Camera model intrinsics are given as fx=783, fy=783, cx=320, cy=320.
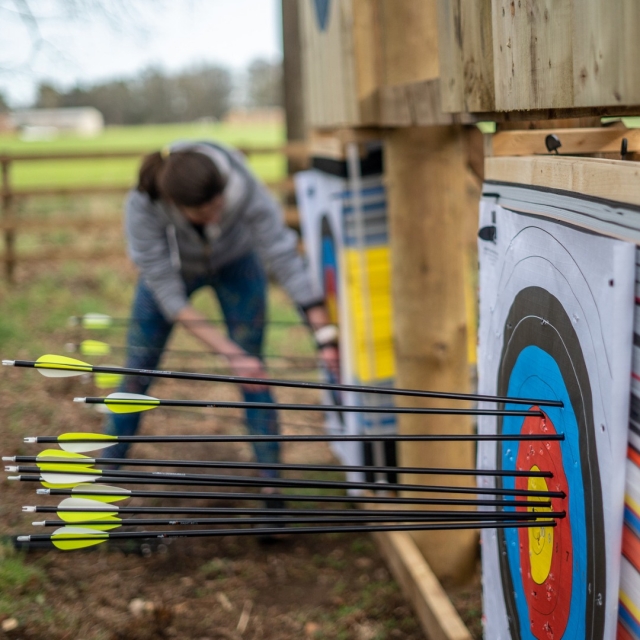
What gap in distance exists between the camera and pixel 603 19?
1.06 m

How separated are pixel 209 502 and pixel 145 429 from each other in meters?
1.10

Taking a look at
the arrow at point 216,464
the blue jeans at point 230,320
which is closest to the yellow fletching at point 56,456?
the arrow at point 216,464

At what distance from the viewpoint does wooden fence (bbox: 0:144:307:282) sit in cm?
789

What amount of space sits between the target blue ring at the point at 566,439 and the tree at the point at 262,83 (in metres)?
22.0

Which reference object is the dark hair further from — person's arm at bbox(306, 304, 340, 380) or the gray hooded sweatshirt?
person's arm at bbox(306, 304, 340, 380)

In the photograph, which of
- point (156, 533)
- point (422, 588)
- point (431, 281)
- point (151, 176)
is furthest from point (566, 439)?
point (151, 176)

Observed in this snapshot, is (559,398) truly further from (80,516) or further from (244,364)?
(244,364)

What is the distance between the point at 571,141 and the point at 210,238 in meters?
2.08

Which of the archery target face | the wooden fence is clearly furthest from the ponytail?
the wooden fence

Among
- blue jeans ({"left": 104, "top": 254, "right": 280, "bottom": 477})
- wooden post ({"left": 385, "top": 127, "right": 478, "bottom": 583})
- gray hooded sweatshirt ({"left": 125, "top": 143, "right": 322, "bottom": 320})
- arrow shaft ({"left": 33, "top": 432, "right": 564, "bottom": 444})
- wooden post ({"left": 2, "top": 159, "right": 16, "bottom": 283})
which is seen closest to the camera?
arrow shaft ({"left": 33, "top": 432, "right": 564, "bottom": 444})

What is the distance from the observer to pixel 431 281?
8.80 ft

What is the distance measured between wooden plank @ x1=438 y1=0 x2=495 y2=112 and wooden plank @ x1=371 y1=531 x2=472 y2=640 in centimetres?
158

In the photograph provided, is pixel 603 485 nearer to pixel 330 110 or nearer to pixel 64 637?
pixel 64 637

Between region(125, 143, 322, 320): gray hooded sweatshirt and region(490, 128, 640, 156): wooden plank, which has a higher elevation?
region(490, 128, 640, 156): wooden plank
